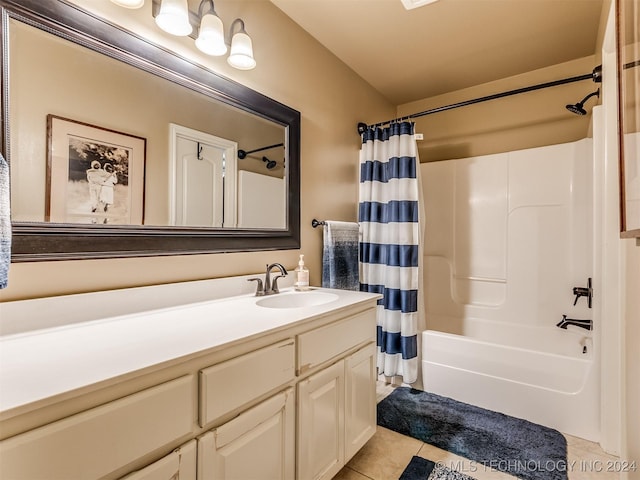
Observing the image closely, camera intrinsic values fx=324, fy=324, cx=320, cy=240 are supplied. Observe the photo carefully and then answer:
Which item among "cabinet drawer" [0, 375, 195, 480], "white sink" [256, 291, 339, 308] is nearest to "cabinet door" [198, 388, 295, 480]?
"cabinet drawer" [0, 375, 195, 480]

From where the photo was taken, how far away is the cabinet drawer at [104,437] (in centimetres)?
57

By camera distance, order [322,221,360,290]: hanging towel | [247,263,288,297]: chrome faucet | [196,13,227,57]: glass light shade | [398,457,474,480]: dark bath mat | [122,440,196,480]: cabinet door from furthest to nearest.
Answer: [322,221,360,290]: hanging towel → [247,263,288,297]: chrome faucet → [398,457,474,480]: dark bath mat → [196,13,227,57]: glass light shade → [122,440,196,480]: cabinet door

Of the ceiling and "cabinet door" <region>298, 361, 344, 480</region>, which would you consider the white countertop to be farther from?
the ceiling

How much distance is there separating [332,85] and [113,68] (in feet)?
4.88

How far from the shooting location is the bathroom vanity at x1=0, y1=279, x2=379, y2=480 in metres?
0.62

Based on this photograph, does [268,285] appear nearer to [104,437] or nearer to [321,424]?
[321,424]

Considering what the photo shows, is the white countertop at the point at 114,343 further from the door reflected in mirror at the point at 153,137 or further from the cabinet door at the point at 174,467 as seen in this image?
the door reflected in mirror at the point at 153,137

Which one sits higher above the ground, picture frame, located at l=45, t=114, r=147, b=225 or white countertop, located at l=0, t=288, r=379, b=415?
picture frame, located at l=45, t=114, r=147, b=225

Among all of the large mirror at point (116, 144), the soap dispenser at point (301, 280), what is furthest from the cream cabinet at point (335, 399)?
the large mirror at point (116, 144)

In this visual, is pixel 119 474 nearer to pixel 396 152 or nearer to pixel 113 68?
pixel 113 68

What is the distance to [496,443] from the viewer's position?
66.9 inches

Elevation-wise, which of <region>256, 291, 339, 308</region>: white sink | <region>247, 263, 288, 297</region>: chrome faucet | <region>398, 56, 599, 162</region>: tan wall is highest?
<region>398, 56, 599, 162</region>: tan wall

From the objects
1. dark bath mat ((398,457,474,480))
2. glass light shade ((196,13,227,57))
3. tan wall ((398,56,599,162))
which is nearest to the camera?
glass light shade ((196,13,227,57))

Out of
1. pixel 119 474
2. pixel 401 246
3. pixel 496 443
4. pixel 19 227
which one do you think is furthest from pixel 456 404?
pixel 19 227
